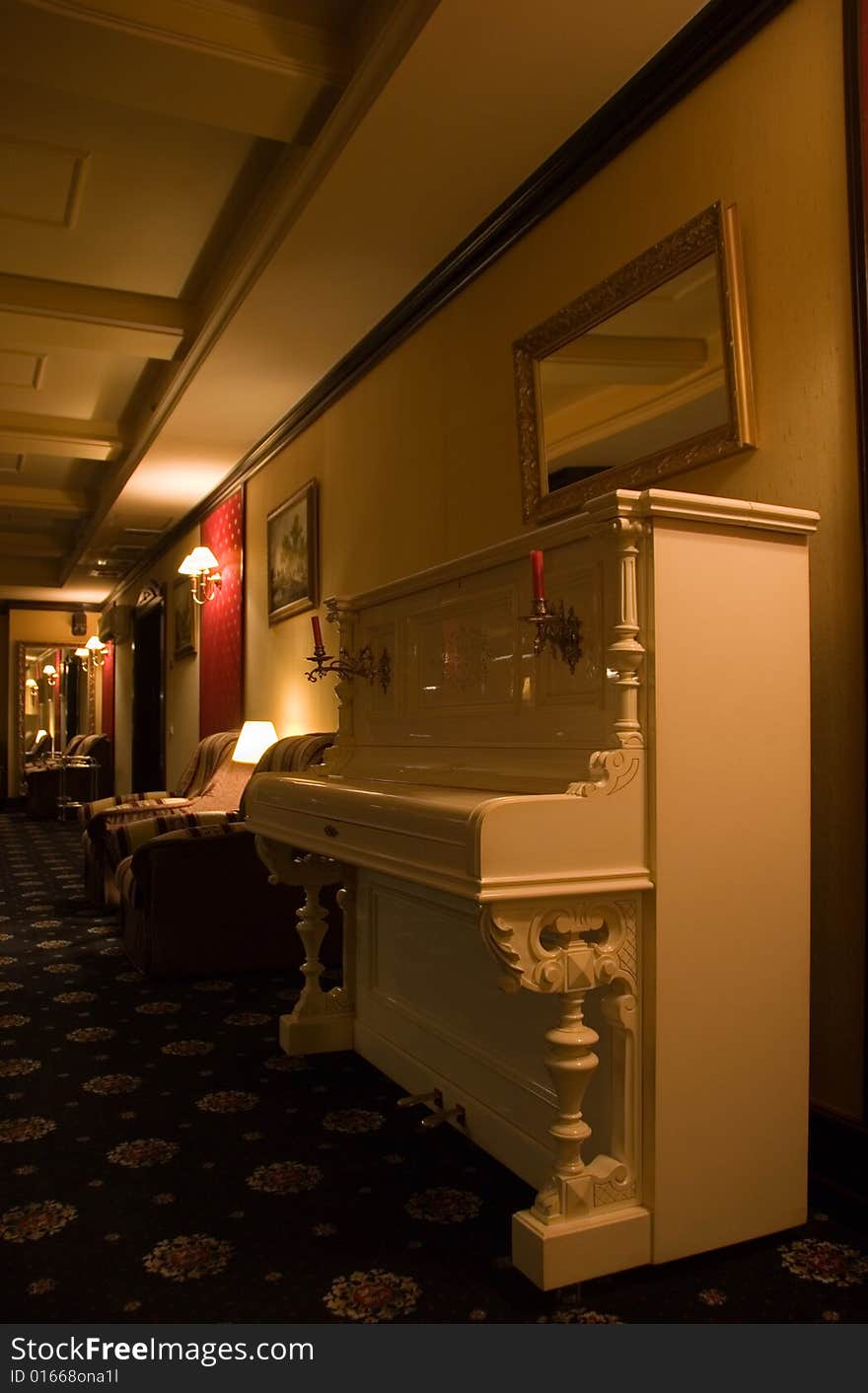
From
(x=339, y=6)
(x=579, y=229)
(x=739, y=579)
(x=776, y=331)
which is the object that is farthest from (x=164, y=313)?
(x=739, y=579)

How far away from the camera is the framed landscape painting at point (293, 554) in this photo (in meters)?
5.26

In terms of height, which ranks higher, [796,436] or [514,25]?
[514,25]

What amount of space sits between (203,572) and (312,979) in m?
4.43

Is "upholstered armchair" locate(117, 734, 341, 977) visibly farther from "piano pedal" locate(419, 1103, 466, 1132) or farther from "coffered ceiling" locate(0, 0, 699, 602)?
"coffered ceiling" locate(0, 0, 699, 602)

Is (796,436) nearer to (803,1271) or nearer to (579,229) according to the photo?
(579,229)

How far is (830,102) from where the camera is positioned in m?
2.16

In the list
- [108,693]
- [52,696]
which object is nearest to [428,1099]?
[108,693]

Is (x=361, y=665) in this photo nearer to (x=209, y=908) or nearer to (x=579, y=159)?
(x=209, y=908)

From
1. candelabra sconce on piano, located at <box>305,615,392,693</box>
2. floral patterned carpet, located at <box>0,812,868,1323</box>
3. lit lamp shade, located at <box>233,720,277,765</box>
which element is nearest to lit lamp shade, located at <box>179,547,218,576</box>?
lit lamp shade, located at <box>233,720,277,765</box>

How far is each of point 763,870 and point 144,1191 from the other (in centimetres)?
148

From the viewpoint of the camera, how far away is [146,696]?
34.0ft

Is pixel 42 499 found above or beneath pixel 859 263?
above

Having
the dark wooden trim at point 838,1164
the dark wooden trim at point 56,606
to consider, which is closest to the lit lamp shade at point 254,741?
the dark wooden trim at point 838,1164

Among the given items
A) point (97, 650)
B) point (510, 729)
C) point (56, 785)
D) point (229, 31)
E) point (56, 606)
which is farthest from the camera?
point (56, 606)
